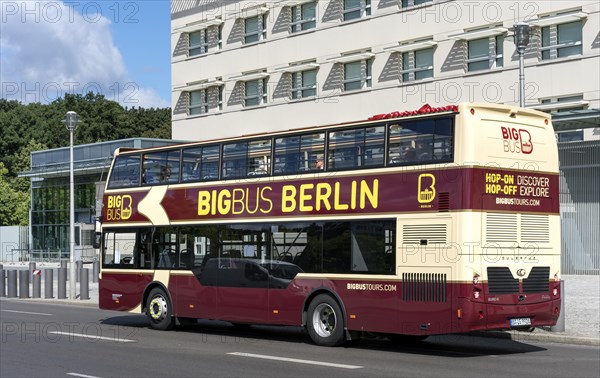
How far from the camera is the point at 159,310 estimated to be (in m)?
20.7

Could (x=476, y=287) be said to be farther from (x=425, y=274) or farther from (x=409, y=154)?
(x=409, y=154)

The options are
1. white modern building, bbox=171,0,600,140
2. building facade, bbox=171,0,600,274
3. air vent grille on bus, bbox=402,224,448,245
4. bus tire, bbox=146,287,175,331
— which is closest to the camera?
air vent grille on bus, bbox=402,224,448,245

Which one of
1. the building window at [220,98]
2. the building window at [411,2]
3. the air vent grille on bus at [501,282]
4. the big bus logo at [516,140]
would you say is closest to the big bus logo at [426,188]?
the big bus logo at [516,140]

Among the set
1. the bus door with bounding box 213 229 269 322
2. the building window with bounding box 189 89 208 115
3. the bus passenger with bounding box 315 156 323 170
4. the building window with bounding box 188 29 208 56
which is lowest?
the bus door with bounding box 213 229 269 322

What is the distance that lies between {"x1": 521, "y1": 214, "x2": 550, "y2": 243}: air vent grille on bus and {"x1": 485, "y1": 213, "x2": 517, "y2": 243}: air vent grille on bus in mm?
246

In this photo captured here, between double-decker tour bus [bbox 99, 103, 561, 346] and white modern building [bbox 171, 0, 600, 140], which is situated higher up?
white modern building [bbox 171, 0, 600, 140]

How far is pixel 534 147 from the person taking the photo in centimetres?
1602

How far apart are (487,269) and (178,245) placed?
7.58 meters

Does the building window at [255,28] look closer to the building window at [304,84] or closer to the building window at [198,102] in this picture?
the building window at [304,84]

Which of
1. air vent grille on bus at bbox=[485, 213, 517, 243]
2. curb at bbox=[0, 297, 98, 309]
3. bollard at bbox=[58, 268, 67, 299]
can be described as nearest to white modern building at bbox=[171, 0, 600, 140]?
bollard at bbox=[58, 268, 67, 299]

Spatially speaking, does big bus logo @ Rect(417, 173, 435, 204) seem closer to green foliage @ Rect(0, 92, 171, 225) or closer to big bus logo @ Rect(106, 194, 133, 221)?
big bus logo @ Rect(106, 194, 133, 221)

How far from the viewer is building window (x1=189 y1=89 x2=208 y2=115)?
57312 mm

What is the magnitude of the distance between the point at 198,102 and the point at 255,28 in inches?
257

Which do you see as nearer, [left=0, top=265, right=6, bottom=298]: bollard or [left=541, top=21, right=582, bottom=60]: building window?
[left=0, top=265, right=6, bottom=298]: bollard
